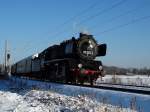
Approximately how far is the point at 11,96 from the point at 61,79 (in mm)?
10746

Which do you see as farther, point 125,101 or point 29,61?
point 29,61

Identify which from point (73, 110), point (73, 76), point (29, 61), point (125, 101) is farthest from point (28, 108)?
point (29, 61)

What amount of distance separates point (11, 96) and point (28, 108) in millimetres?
4955

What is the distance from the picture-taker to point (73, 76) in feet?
85.7

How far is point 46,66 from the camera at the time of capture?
32.4 meters

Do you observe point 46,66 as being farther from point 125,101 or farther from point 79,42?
point 125,101

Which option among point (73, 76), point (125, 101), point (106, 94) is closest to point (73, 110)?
point (125, 101)

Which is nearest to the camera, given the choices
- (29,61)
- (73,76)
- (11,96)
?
(11,96)

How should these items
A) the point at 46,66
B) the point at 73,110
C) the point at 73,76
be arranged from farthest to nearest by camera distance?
the point at 46,66, the point at 73,76, the point at 73,110

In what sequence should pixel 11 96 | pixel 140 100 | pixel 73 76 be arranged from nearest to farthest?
pixel 140 100 < pixel 11 96 < pixel 73 76

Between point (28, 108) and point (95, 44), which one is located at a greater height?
point (95, 44)

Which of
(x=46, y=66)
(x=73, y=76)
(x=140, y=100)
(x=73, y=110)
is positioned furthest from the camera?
(x=46, y=66)

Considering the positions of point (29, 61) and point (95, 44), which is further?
point (29, 61)

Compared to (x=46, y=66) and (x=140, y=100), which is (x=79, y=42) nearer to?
(x=46, y=66)
